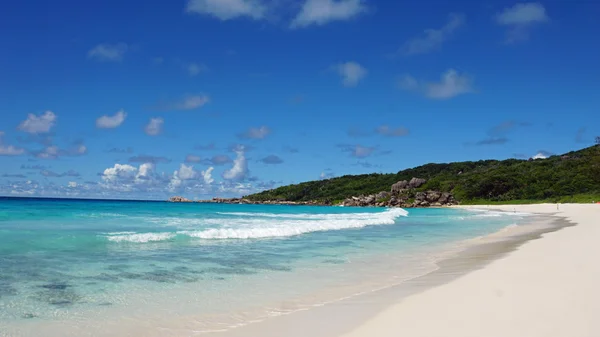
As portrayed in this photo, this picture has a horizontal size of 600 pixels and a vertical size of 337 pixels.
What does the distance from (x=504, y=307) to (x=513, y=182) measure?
97.6 meters

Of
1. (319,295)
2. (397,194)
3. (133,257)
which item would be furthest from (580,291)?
(397,194)

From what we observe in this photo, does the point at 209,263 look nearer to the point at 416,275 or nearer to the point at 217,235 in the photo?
the point at 416,275

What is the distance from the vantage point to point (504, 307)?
6.75 meters

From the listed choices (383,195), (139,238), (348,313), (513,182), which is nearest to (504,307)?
(348,313)

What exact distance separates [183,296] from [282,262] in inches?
190

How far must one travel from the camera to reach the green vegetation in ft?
267

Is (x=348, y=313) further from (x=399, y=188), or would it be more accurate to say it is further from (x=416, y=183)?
(x=416, y=183)

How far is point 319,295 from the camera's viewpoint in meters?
8.42

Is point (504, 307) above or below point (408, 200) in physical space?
below

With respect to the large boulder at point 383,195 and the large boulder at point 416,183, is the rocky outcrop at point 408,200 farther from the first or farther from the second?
the large boulder at point 416,183

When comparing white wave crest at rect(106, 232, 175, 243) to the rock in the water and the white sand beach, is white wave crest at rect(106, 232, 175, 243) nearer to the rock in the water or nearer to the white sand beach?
the white sand beach

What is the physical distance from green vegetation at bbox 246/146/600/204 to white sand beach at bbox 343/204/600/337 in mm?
67751

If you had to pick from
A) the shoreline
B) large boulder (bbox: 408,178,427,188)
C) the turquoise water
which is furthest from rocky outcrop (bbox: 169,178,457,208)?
the shoreline

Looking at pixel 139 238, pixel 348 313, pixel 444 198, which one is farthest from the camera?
pixel 444 198
